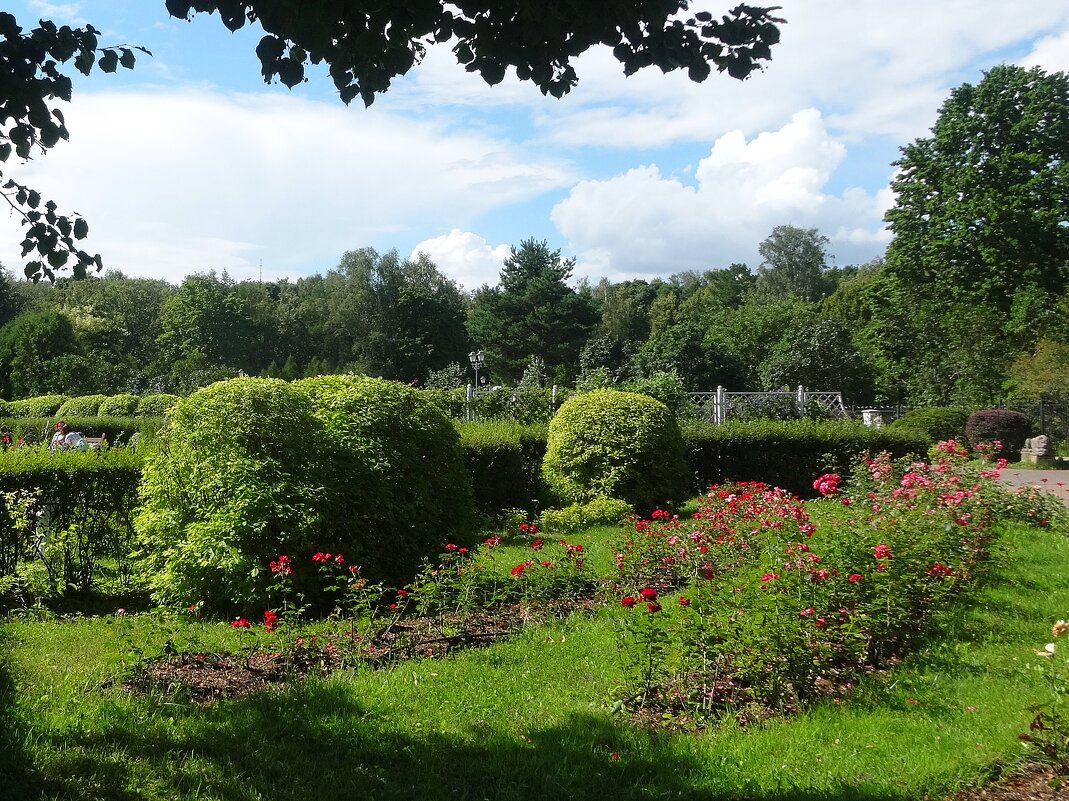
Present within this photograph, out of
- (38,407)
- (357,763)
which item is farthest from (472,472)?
(38,407)

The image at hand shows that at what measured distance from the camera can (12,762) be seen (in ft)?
10.7

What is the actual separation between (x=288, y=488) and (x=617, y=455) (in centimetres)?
630

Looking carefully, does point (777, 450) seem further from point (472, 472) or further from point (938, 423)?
point (938, 423)

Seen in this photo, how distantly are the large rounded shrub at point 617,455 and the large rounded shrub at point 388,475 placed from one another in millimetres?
4586

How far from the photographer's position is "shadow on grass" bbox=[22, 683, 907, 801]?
3236 millimetres

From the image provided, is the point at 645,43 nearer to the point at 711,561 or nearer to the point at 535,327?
the point at 711,561

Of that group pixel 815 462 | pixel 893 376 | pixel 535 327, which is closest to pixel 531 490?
pixel 815 462

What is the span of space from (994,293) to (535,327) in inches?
955

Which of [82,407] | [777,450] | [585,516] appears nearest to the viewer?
[585,516]

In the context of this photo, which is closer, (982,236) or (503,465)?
(503,465)

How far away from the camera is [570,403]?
41.2 feet

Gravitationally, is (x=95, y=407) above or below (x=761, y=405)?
above

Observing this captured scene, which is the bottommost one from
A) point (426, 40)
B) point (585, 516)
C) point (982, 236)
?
point (585, 516)

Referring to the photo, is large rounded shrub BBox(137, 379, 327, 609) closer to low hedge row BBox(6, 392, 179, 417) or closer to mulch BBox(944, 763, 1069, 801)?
mulch BBox(944, 763, 1069, 801)
